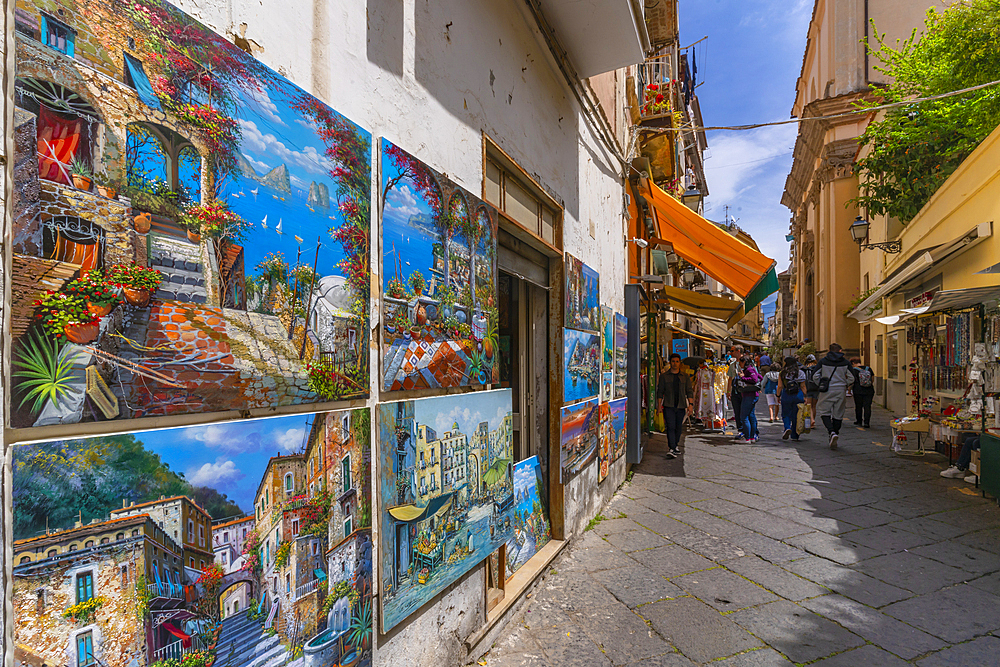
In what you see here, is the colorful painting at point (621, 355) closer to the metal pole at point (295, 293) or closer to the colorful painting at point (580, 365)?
the colorful painting at point (580, 365)

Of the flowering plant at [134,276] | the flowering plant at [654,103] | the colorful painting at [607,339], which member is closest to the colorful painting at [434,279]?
the flowering plant at [134,276]

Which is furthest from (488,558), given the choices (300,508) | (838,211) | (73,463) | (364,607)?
(838,211)

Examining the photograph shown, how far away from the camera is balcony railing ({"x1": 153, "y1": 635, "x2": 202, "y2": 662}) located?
46.8 inches

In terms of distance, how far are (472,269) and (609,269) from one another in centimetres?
367

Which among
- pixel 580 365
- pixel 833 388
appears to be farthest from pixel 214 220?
pixel 833 388

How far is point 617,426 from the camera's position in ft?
20.5

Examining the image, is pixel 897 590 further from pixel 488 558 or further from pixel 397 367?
pixel 397 367

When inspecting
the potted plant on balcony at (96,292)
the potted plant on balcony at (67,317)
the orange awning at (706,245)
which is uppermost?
the orange awning at (706,245)

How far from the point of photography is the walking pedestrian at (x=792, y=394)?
9.96 metres

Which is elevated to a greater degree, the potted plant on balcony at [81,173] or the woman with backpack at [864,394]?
the potted plant on balcony at [81,173]

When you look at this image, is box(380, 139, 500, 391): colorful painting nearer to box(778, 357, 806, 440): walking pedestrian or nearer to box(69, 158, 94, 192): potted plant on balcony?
box(69, 158, 94, 192): potted plant on balcony

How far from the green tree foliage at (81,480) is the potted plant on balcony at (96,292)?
26 cm

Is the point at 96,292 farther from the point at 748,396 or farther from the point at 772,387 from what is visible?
the point at 772,387

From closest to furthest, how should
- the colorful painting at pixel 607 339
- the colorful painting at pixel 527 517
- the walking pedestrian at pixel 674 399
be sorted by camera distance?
the colorful painting at pixel 527 517, the colorful painting at pixel 607 339, the walking pedestrian at pixel 674 399
